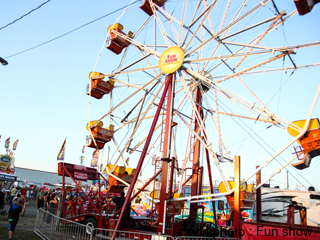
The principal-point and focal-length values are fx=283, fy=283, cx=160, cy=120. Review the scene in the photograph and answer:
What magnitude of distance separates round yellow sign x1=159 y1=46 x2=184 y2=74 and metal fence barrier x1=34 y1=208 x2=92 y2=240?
26.6 feet

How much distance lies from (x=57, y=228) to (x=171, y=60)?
29.8 ft

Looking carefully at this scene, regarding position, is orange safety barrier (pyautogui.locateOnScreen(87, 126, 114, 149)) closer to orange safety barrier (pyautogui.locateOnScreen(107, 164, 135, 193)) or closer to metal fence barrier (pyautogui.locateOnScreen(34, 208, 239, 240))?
orange safety barrier (pyautogui.locateOnScreen(107, 164, 135, 193))

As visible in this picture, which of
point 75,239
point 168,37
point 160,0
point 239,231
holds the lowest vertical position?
point 75,239

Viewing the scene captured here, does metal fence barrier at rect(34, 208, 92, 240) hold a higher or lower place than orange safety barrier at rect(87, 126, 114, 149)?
lower

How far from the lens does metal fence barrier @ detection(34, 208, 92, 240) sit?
1016 cm

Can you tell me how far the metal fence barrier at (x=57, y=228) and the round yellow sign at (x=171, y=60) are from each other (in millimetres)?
8100

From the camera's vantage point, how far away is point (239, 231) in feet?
32.3

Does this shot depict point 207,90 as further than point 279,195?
No

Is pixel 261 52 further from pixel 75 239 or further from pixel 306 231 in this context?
pixel 75 239

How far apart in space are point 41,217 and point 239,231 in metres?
8.12

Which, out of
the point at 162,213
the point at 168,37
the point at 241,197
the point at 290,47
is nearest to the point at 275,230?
the point at 241,197

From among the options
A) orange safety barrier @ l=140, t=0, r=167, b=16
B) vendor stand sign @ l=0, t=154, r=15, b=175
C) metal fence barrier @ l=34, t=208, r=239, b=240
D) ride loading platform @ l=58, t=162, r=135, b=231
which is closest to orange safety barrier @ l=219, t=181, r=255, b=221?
metal fence barrier @ l=34, t=208, r=239, b=240

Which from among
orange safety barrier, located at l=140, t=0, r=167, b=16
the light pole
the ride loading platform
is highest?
orange safety barrier, located at l=140, t=0, r=167, b=16

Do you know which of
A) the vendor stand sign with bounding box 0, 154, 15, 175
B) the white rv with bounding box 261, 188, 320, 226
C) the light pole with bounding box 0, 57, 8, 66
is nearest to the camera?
the light pole with bounding box 0, 57, 8, 66
